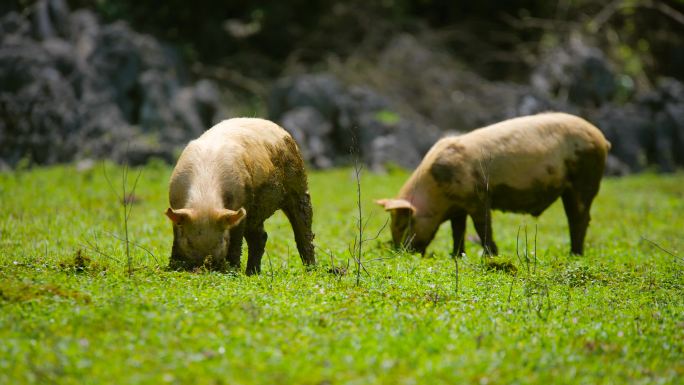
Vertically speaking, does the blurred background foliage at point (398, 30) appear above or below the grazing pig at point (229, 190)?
above

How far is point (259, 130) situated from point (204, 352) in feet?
14.3

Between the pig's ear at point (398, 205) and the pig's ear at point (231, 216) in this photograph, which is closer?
the pig's ear at point (231, 216)

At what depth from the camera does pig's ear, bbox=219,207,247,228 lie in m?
7.88

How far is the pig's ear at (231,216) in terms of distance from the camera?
788 centimetres

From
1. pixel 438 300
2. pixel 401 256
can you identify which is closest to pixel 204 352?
pixel 438 300

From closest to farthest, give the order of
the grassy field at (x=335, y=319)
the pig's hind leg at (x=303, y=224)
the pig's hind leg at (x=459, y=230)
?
the grassy field at (x=335, y=319), the pig's hind leg at (x=303, y=224), the pig's hind leg at (x=459, y=230)

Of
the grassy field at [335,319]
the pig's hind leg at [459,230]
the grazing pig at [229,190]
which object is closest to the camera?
the grassy field at [335,319]

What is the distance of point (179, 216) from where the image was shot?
7.82 meters

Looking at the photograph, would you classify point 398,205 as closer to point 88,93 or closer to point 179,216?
point 179,216

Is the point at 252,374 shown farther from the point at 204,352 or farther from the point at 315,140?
the point at 315,140

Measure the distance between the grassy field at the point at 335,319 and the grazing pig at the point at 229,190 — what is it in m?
0.36

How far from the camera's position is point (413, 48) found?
30.3 metres

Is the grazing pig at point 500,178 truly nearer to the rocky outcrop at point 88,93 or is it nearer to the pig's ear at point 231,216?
the pig's ear at point 231,216

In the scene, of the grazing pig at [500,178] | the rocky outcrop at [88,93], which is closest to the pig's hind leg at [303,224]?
the grazing pig at [500,178]
